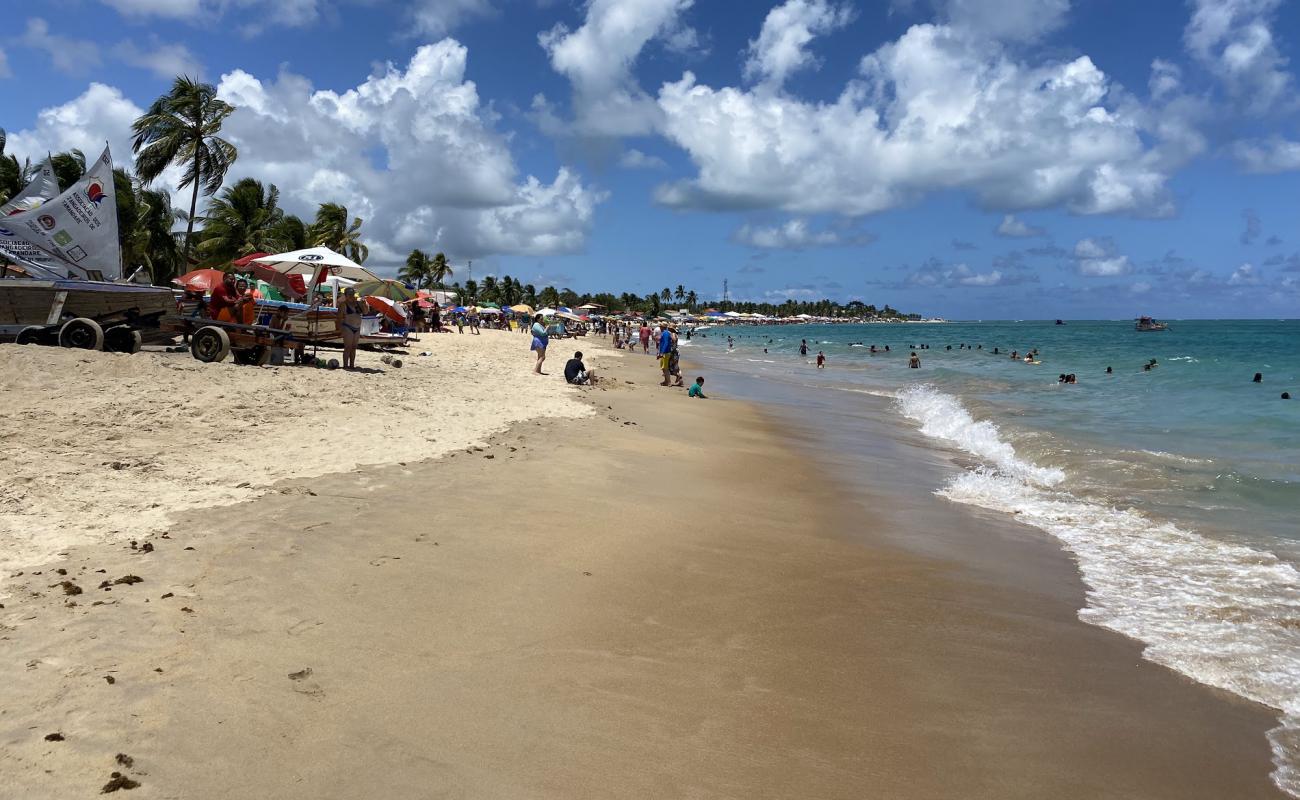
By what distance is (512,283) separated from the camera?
129 metres

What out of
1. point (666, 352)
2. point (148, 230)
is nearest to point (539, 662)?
point (666, 352)

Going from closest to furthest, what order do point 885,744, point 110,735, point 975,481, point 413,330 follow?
point 110,735
point 885,744
point 975,481
point 413,330

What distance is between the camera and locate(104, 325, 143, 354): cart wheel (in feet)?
38.7

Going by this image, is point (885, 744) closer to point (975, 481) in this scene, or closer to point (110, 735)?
point (110, 735)

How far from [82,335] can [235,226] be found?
31.9 metres

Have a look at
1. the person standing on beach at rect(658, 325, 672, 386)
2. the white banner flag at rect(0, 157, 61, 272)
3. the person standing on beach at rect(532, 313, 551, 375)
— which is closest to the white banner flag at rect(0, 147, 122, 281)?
the white banner flag at rect(0, 157, 61, 272)

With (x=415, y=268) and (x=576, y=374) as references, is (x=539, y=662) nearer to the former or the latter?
(x=576, y=374)

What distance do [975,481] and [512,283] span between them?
12445 cm

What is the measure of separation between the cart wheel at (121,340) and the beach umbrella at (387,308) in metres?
12.9

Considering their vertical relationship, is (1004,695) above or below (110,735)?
below

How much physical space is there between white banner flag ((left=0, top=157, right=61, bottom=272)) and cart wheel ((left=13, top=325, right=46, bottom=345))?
1.28m

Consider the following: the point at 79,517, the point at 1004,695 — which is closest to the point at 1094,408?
the point at 1004,695

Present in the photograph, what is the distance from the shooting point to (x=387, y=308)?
26359 mm

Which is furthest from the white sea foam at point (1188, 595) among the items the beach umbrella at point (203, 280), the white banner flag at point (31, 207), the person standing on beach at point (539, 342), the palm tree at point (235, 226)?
the palm tree at point (235, 226)
